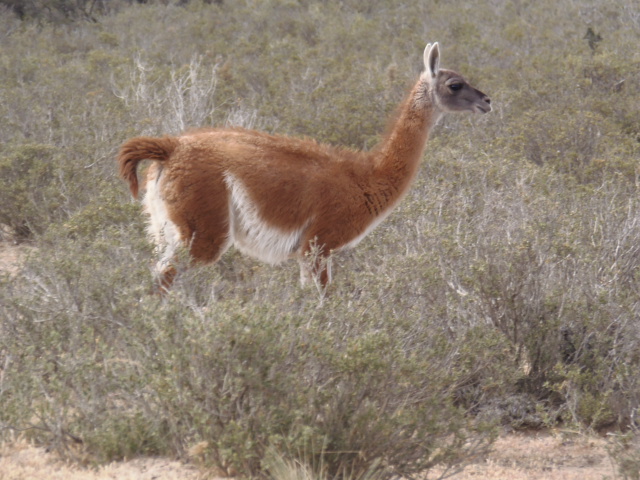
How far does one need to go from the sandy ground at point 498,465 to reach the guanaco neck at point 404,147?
1.97 metres

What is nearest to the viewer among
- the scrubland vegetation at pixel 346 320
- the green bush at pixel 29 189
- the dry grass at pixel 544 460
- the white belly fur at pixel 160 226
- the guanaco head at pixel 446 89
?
the scrubland vegetation at pixel 346 320

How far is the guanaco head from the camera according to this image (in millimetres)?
6633

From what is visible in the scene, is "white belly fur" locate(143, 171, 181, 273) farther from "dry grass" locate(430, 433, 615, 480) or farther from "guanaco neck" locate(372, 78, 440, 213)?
"dry grass" locate(430, 433, 615, 480)

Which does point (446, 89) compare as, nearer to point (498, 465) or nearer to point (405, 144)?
point (405, 144)

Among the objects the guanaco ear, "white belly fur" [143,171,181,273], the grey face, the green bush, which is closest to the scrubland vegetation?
the green bush

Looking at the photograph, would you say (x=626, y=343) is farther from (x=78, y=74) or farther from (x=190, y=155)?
(x=78, y=74)

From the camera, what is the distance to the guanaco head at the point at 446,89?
21.8 ft

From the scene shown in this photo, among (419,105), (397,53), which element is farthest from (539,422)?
(397,53)

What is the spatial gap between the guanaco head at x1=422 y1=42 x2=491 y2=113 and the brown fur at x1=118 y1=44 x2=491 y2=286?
0.21 metres

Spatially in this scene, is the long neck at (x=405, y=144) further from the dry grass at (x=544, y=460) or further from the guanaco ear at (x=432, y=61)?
the dry grass at (x=544, y=460)

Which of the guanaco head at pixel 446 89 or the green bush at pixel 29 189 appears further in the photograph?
the green bush at pixel 29 189

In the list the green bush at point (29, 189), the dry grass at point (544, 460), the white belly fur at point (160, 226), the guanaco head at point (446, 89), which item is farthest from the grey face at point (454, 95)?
the green bush at point (29, 189)

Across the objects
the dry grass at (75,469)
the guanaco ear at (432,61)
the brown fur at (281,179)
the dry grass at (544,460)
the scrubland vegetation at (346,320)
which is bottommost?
the dry grass at (544,460)

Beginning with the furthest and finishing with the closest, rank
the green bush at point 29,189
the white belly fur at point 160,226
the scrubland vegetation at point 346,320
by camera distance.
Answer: the green bush at point 29,189
the white belly fur at point 160,226
the scrubland vegetation at point 346,320
